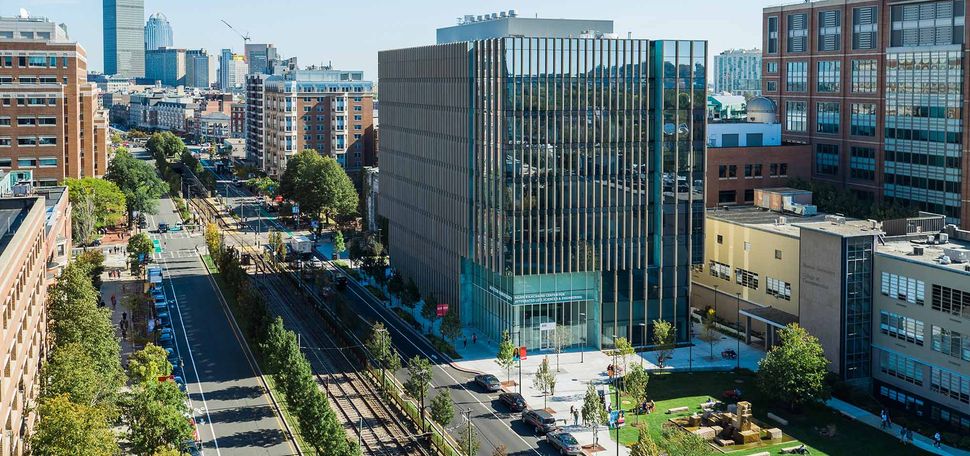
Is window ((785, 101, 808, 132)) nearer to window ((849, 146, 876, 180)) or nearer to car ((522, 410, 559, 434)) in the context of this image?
window ((849, 146, 876, 180))

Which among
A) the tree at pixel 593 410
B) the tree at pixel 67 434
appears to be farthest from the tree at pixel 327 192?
the tree at pixel 67 434

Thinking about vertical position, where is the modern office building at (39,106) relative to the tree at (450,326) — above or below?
above

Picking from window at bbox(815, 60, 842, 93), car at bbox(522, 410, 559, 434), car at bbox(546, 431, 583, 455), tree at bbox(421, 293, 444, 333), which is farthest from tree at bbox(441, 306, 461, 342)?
window at bbox(815, 60, 842, 93)

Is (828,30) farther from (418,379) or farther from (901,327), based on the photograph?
(418,379)

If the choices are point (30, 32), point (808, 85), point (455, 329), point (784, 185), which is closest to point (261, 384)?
point (455, 329)

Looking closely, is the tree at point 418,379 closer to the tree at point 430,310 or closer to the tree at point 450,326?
the tree at point 450,326

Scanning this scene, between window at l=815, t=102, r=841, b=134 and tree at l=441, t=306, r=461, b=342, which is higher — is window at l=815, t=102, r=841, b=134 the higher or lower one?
the higher one

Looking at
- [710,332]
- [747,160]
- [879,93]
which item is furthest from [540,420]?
[879,93]
